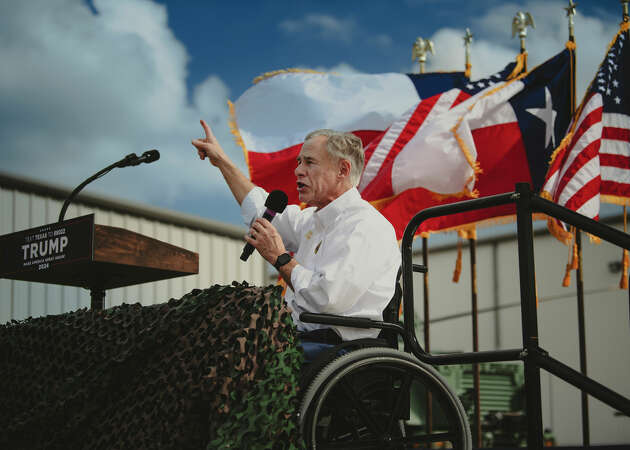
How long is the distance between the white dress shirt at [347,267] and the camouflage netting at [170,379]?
301mm

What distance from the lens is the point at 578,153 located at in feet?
14.0

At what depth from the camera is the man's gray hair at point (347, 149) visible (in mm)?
2432

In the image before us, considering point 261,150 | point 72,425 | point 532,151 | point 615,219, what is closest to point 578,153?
point 532,151

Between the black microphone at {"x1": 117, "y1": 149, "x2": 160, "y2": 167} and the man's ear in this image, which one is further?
the black microphone at {"x1": 117, "y1": 149, "x2": 160, "y2": 167}

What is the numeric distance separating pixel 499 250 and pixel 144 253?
11.7 metres

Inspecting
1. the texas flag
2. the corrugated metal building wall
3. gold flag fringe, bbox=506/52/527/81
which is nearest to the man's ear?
the texas flag

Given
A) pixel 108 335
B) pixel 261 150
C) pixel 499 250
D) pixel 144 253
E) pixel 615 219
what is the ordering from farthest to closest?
pixel 499 250
pixel 615 219
pixel 261 150
pixel 144 253
pixel 108 335

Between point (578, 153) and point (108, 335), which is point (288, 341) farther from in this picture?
point (578, 153)

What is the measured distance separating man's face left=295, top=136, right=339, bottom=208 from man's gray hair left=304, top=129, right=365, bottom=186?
0.02 metres

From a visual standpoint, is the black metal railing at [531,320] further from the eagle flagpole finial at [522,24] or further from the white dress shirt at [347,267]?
the eagle flagpole finial at [522,24]

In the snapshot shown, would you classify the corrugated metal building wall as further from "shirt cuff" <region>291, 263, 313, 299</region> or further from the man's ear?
"shirt cuff" <region>291, 263, 313, 299</region>

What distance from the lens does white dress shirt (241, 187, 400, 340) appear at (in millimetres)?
2012

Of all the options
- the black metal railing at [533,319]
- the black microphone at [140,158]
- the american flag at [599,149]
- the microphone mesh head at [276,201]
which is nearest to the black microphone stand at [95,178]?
the black microphone at [140,158]

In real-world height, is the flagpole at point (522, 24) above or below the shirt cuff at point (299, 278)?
above
